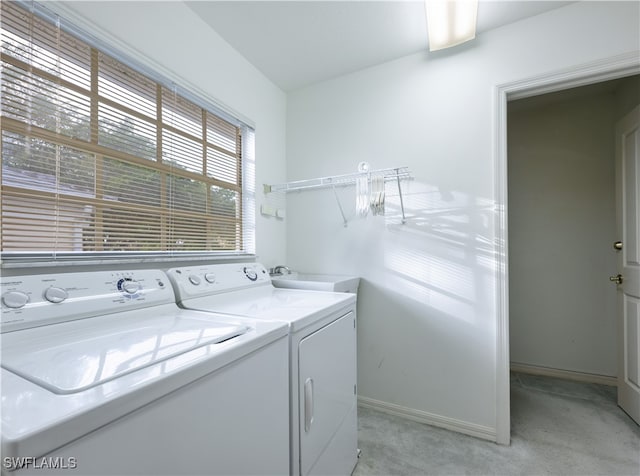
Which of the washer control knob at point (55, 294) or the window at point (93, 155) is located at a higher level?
the window at point (93, 155)

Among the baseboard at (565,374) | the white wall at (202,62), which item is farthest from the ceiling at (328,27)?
the baseboard at (565,374)

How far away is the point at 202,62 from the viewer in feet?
6.00

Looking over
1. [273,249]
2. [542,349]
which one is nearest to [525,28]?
Result: [273,249]

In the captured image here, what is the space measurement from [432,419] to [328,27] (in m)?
2.71

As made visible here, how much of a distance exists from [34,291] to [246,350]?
732mm

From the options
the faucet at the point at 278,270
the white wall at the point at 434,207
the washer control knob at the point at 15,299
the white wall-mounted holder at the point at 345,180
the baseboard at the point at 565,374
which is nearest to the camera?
the washer control knob at the point at 15,299

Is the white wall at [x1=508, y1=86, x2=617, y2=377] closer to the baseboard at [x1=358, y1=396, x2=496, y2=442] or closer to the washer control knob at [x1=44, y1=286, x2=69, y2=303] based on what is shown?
the baseboard at [x1=358, y1=396, x2=496, y2=442]

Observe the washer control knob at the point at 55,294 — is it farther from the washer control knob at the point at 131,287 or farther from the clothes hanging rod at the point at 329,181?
the clothes hanging rod at the point at 329,181

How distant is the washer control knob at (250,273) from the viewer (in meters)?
1.81

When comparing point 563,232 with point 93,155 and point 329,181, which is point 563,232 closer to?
point 329,181

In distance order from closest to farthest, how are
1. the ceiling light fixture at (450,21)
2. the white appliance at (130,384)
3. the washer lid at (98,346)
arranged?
the white appliance at (130,384)
the washer lid at (98,346)
the ceiling light fixture at (450,21)

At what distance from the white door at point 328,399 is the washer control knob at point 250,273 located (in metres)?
0.66

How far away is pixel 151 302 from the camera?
1229mm

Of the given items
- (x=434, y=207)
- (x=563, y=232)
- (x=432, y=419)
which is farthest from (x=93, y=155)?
(x=563, y=232)
